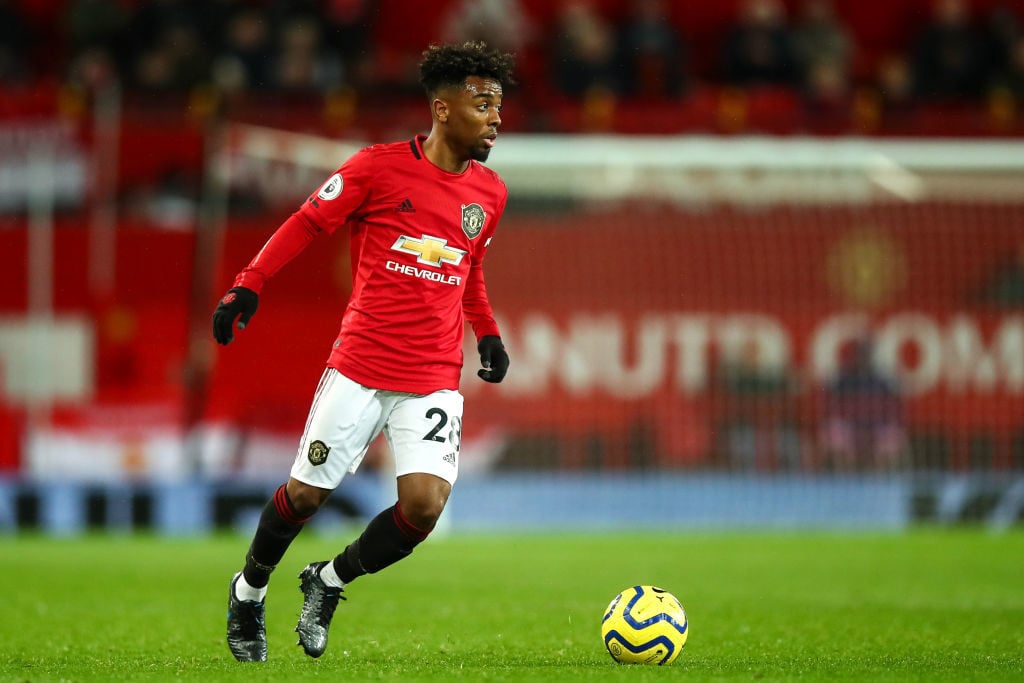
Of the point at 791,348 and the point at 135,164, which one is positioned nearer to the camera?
the point at 791,348

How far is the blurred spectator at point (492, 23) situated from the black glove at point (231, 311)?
12691mm

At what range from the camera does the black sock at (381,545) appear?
6.30m

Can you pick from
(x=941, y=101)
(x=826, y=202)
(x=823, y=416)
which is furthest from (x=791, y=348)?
(x=941, y=101)

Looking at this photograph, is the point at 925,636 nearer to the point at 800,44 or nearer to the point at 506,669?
the point at 506,669

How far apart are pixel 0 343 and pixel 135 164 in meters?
2.36

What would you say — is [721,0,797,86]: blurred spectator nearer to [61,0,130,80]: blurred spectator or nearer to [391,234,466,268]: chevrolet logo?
[61,0,130,80]: blurred spectator

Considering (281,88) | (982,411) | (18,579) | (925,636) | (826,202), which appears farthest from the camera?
(281,88)

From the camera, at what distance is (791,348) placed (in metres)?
15.5

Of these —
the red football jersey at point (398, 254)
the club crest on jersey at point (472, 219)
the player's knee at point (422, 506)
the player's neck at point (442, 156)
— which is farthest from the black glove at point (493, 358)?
the player's neck at point (442, 156)

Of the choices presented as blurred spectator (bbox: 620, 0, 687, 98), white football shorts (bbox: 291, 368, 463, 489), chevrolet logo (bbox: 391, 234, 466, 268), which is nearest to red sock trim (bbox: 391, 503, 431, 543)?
white football shorts (bbox: 291, 368, 463, 489)

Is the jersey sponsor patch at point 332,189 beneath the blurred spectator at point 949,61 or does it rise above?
beneath

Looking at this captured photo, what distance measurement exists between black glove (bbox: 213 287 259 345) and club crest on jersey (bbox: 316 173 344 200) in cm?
52

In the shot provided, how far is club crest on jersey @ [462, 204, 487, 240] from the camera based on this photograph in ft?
21.1

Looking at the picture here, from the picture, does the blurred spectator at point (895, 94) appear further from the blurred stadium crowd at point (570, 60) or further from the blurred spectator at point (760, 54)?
the blurred spectator at point (760, 54)
